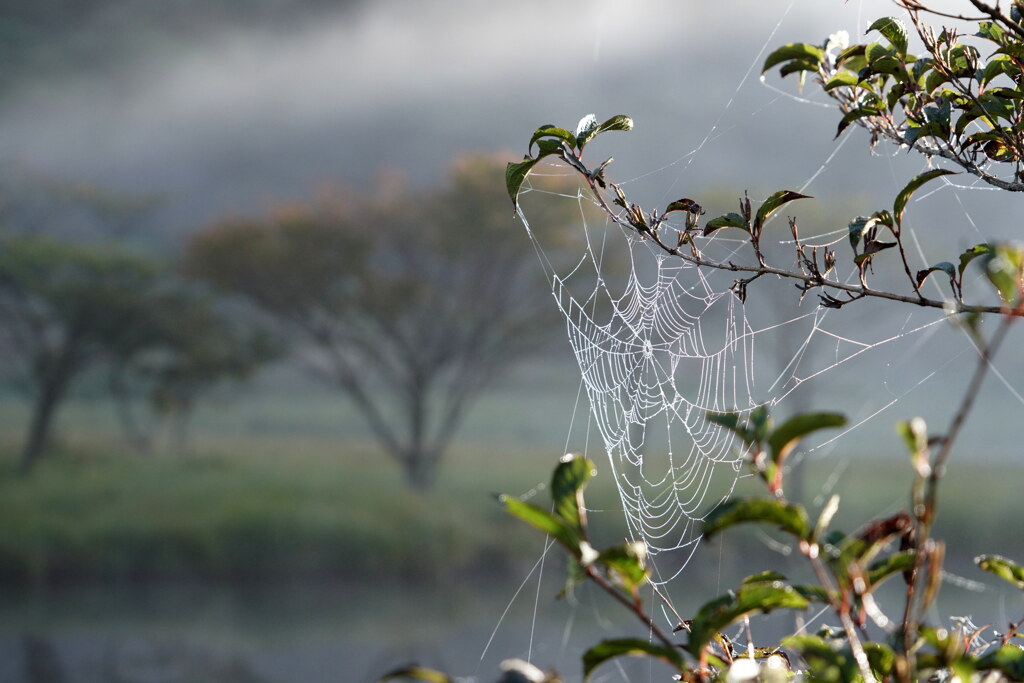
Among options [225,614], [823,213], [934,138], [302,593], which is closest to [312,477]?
[302,593]

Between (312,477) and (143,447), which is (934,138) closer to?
(312,477)

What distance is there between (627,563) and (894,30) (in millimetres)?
608

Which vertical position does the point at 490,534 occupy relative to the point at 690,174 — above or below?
below

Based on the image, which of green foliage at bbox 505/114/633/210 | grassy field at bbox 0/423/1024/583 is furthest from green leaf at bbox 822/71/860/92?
grassy field at bbox 0/423/1024/583

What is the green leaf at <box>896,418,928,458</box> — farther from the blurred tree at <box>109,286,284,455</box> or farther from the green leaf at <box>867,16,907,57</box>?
the blurred tree at <box>109,286,284,455</box>

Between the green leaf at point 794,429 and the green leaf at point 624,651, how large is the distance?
0.11 m

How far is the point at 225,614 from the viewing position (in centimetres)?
882

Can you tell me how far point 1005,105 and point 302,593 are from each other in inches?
382

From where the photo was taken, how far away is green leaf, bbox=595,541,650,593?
431 mm

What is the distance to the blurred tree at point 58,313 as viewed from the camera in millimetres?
10906

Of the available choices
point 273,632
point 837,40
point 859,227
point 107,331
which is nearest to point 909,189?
point 859,227

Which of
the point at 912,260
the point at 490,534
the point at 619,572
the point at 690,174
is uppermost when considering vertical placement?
the point at 690,174

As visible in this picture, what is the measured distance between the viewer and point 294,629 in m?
8.05

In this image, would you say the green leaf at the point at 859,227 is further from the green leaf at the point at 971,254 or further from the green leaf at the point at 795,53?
the green leaf at the point at 795,53
